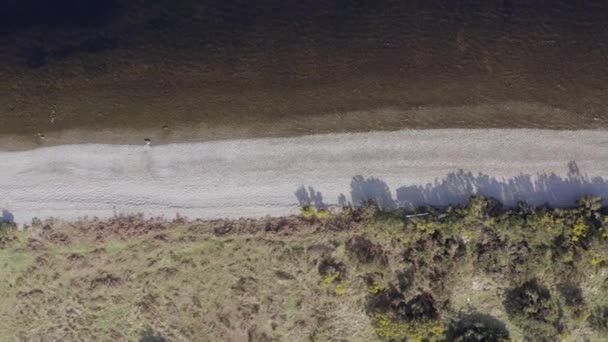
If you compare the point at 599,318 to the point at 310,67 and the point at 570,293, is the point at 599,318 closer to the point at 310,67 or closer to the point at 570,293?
the point at 570,293

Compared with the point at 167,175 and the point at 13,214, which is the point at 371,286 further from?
the point at 13,214

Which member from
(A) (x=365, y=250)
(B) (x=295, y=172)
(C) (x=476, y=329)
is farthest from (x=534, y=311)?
(B) (x=295, y=172)

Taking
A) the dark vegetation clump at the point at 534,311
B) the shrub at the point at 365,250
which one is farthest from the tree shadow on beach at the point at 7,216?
the dark vegetation clump at the point at 534,311

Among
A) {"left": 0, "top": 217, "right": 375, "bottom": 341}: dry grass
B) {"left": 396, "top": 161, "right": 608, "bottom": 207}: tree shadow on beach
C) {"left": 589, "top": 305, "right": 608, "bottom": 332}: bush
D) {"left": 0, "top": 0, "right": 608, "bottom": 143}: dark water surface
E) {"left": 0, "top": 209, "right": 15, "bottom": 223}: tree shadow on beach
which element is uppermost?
{"left": 0, "top": 0, "right": 608, "bottom": 143}: dark water surface

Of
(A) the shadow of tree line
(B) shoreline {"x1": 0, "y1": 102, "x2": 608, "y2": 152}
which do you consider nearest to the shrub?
(A) the shadow of tree line

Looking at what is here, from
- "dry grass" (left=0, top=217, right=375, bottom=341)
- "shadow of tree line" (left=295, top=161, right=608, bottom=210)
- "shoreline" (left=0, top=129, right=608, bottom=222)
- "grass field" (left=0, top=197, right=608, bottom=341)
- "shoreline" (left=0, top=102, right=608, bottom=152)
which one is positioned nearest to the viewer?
"grass field" (left=0, top=197, right=608, bottom=341)

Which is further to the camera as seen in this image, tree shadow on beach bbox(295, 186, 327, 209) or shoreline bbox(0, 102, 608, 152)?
shoreline bbox(0, 102, 608, 152)

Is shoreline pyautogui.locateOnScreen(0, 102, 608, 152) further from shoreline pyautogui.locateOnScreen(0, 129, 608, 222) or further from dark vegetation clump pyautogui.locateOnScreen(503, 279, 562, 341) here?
dark vegetation clump pyautogui.locateOnScreen(503, 279, 562, 341)

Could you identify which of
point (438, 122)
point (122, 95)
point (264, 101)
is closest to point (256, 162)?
point (264, 101)
